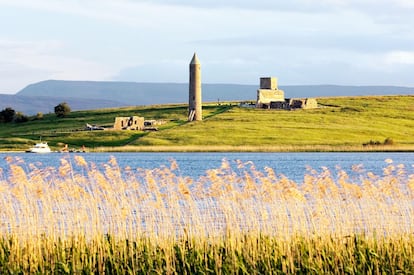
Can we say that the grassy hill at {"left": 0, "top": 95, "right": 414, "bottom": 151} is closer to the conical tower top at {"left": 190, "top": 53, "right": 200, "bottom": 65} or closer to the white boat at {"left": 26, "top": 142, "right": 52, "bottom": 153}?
the white boat at {"left": 26, "top": 142, "right": 52, "bottom": 153}

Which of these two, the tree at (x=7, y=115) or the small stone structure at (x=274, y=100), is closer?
the small stone structure at (x=274, y=100)

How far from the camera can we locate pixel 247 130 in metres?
118

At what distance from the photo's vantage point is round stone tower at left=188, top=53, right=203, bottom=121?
440 ft

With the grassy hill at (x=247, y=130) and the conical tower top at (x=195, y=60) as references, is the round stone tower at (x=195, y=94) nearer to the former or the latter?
the conical tower top at (x=195, y=60)

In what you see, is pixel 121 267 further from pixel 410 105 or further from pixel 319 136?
pixel 410 105

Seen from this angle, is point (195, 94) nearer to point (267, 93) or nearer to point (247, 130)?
point (267, 93)

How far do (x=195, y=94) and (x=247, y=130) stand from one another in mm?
19639

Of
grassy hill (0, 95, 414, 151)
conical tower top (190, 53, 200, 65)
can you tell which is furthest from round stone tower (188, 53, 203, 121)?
grassy hill (0, 95, 414, 151)

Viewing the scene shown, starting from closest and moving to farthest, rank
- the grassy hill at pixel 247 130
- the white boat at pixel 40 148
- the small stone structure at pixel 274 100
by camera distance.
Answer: the white boat at pixel 40 148 < the grassy hill at pixel 247 130 < the small stone structure at pixel 274 100

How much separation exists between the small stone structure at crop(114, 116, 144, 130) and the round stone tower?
26.3 feet

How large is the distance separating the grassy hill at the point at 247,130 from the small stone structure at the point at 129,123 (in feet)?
12.2

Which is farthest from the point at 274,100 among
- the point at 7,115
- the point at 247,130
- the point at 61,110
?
the point at 7,115

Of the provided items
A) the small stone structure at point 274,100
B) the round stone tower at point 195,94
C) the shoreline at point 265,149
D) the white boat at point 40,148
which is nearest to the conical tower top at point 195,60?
the round stone tower at point 195,94

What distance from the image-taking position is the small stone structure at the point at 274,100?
142875mm
